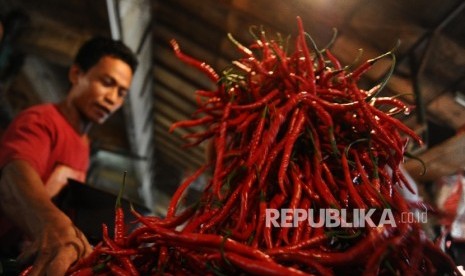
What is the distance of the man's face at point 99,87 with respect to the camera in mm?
2705

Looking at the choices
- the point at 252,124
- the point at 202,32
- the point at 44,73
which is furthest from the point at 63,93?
the point at 252,124

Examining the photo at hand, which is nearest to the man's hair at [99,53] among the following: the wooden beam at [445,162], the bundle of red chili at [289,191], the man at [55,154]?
the man at [55,154]

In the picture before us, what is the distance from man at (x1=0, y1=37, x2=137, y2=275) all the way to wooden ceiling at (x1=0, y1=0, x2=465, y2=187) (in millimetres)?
1111

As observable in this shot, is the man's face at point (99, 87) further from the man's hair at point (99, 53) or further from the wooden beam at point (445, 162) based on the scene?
the wooden beam at point (445, 162)

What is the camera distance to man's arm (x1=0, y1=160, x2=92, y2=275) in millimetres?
1095

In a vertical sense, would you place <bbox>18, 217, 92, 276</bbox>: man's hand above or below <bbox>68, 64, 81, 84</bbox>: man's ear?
below

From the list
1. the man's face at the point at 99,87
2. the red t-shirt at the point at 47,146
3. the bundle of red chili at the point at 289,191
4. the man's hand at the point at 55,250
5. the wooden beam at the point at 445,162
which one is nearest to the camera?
the bundle of red chili at the point at 289,191

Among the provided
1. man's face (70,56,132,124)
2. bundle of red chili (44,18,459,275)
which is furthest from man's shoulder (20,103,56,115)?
bundle of red chili (44,18,459,275)

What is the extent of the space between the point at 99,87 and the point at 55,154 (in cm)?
70

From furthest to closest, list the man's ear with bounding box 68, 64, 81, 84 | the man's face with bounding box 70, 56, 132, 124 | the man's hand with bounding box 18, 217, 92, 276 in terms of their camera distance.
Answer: the man's ear with bounding box 68, 64, 81, 84
the man's face with bounding box 70, 56, 132, 124
the man's hand with bounding box 18, 217, 92, 276

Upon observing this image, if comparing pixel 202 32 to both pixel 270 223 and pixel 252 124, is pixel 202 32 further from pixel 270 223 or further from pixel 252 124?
pixel 270 223

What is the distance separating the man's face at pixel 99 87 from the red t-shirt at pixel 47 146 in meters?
0.22

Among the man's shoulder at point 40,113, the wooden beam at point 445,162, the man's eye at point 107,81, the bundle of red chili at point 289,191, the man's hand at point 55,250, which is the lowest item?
the man's hand at point 55,250

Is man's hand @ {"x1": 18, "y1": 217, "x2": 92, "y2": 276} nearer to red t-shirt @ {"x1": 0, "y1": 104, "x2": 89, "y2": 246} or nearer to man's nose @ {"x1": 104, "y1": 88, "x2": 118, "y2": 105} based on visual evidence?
red t-shirt @ {"x1": 0, "y1": 104, "x2": 89, "y2": 246}
